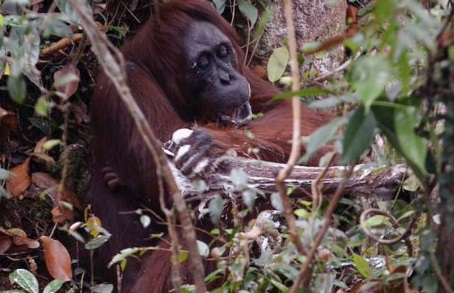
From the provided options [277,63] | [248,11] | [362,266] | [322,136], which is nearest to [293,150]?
[322,136]

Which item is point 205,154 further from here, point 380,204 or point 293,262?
point 380,204

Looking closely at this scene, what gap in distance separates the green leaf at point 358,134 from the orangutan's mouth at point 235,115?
2391mm

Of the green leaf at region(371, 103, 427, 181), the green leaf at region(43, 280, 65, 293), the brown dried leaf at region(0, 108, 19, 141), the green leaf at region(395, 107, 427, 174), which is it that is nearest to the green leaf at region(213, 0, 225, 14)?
the brown dried leaf at region(0, 108, 19, 141)

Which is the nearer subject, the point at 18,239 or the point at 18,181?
the point at 18,239

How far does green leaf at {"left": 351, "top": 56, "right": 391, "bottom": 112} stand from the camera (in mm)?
1776

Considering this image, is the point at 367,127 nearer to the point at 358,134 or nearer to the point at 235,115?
the point at 358,134

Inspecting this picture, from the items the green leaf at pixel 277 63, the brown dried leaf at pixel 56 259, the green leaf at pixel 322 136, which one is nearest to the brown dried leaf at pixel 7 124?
the brown dried leaf at pixel 56 259

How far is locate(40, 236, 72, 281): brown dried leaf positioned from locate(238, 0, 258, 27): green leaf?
1.64m

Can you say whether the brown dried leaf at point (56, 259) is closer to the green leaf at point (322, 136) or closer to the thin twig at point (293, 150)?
the thin twig at point (293, 150)

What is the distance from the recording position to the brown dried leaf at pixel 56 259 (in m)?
4.48

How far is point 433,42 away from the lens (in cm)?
191

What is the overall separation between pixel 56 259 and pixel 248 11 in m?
1.75

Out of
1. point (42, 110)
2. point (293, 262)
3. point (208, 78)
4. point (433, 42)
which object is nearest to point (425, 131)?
point (433, 42)

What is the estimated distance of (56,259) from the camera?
14.9 feet
